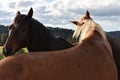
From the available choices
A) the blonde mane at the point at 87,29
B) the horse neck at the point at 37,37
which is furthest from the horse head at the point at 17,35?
the blonde mane at the point at 87,29

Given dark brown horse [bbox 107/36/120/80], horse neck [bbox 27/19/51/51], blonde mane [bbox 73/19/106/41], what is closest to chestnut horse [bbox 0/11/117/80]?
blonde mane [bbox 73/19/106/41]

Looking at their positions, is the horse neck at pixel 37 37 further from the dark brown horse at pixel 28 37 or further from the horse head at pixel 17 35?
the horse head at pixel 17 35

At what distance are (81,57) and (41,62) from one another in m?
0.60

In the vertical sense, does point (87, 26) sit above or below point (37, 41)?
above

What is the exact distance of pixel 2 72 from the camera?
11.4 ft

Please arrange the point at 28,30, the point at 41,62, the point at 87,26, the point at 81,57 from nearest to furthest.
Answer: the point at 41,62 < the point at 81,57 < the point at 87,26 < the point at 28,30

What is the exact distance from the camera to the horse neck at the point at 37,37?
21.6 feet

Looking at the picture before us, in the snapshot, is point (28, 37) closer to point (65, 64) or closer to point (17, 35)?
point (17, 35)

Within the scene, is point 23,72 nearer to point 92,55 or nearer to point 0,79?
point 0,79

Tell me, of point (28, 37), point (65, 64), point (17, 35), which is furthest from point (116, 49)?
point (65, 64)

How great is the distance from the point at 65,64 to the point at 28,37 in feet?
9.36

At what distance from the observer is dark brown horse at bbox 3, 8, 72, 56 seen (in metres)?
6.36

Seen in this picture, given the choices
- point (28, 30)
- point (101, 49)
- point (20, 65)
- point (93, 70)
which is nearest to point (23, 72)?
point (20, 65)

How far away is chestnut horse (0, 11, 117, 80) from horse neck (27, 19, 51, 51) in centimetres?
198
